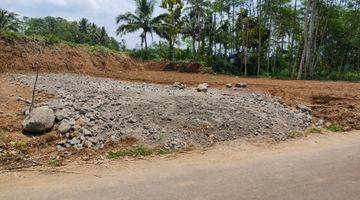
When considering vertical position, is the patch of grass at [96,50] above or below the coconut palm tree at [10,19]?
below

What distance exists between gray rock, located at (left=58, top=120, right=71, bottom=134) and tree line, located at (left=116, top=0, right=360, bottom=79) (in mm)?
19568

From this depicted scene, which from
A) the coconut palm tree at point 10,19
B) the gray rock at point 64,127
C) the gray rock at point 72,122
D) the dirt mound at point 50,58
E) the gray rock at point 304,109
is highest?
the coconut palm tree at point 10,19

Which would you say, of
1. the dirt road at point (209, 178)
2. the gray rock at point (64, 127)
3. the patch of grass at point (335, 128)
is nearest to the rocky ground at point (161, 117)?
the gray rock at point (64, 127)

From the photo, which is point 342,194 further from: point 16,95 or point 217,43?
→ point 217,43

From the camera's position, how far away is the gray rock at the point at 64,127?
7.62 meters

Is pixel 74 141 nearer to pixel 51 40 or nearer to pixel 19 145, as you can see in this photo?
pixel 19 145

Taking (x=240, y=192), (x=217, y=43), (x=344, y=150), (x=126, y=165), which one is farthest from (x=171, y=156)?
(x=217, y=43)

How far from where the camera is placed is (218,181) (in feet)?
19.4

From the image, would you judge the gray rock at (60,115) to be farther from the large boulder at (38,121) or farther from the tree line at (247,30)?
the tree line at (247,30)

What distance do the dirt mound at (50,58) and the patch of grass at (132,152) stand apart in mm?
7756

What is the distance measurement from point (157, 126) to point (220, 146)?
129cm

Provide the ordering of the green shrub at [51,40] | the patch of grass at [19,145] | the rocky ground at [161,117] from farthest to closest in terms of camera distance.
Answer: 1. the green shrub at [51,40]
2. the rocky ground at [161,117]
3. the patch of grass at [19,145]

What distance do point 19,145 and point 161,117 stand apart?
110 inches

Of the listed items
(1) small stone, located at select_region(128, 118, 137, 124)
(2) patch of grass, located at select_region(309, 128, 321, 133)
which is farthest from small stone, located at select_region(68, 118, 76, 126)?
(2) patch of grass, located at select_region(309, 128, 321, 133)
